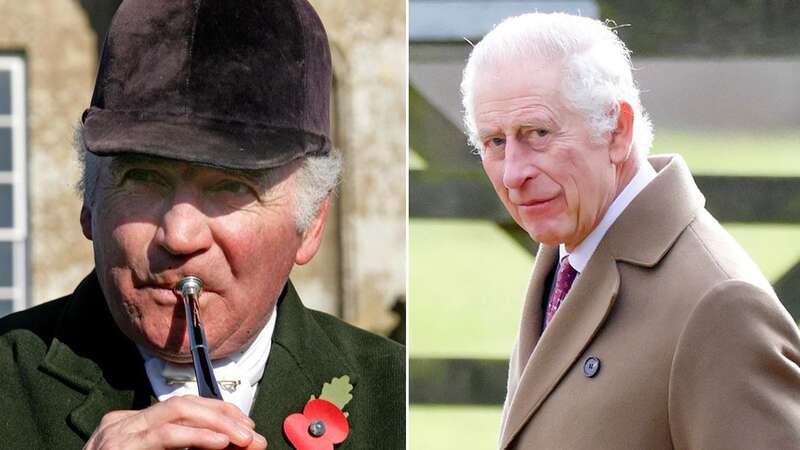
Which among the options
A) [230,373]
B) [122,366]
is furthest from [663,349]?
[122,366]

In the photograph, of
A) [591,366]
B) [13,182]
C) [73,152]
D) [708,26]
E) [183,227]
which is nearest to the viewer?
[591,366]

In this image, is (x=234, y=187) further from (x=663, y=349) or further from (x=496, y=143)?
(x=663, y=349)

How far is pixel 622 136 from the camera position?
7.57 feet

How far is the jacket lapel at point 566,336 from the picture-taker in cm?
224

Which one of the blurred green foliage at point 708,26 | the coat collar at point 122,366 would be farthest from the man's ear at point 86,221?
the blurred green foliage at point 708,26

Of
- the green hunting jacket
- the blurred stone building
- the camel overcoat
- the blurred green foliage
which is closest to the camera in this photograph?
the camel overcoat

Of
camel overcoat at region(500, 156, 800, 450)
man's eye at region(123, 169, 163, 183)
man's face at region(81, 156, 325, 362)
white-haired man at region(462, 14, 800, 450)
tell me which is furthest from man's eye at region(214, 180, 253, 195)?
camel overcoat at region(500, 156, 800, 450)

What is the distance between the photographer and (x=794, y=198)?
4090mm

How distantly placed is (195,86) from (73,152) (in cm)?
67

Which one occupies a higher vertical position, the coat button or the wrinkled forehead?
the wrinkled forehead

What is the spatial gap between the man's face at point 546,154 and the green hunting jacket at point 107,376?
573mm

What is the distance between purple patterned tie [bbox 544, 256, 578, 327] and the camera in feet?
7.94

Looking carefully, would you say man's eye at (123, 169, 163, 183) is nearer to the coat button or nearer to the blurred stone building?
the blurred stone building

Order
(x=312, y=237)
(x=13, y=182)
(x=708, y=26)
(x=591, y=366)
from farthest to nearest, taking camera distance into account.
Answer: (x=708, y=26) → (x=13, y=182) → (x=312, y=237) → (x=591, y=366)
